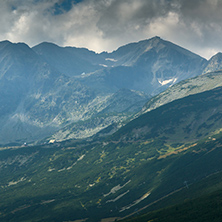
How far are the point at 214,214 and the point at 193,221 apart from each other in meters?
13.8

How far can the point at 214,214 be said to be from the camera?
193 meters

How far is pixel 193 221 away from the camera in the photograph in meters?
195
